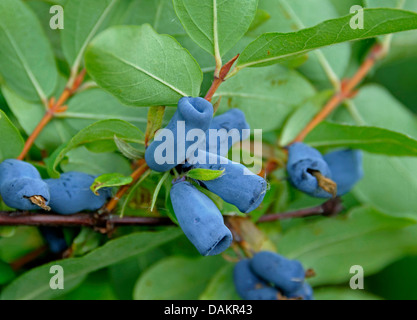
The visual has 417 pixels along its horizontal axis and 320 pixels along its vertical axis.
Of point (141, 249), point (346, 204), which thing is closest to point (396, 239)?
point (346, 204)

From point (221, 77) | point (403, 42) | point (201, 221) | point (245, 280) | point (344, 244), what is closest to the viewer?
point (201, 221)

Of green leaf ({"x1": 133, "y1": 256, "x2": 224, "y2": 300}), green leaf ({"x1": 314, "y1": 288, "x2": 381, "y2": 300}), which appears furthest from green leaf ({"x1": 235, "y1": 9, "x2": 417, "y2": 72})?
green leaf ({"x1": 314, "y1": 288, "x2": 381, "y2": 300})

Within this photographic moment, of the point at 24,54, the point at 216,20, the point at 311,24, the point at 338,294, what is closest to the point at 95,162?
the point at 24,54

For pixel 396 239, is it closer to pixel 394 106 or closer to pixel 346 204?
pixel 346 204

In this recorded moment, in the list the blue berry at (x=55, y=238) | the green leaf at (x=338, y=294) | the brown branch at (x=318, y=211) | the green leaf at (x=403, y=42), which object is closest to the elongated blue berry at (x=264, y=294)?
the brown branch at (x=318, y=211)

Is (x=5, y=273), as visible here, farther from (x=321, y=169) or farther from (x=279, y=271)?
(x=321, y=169)

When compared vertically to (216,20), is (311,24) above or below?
above
